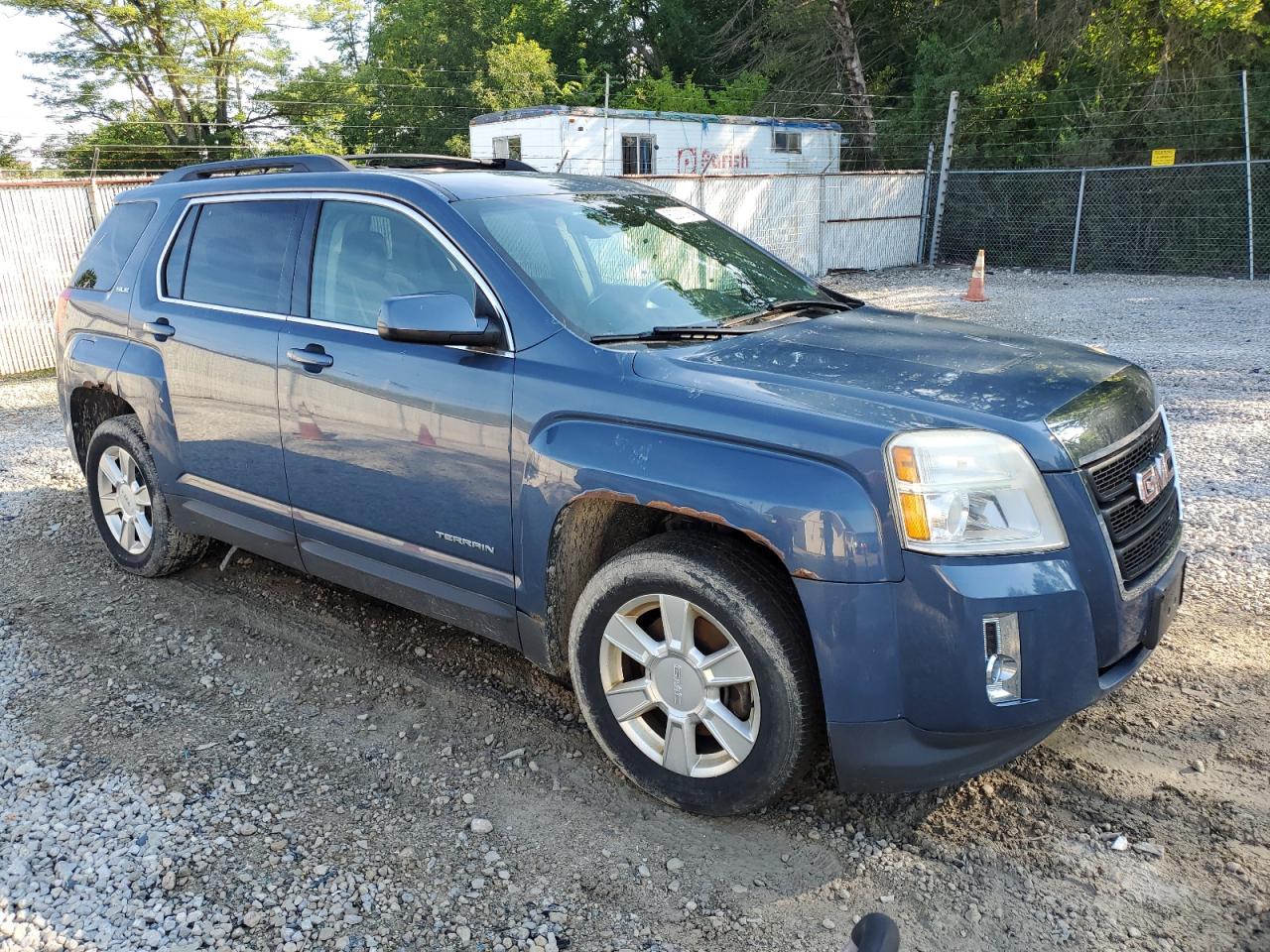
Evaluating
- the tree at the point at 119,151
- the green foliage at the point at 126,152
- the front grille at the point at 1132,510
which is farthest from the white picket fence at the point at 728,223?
the tree at the point at 119,151

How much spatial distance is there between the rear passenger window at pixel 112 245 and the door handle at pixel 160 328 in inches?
19.9

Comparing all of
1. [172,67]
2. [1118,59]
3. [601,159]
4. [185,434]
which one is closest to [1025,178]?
[1118,59]

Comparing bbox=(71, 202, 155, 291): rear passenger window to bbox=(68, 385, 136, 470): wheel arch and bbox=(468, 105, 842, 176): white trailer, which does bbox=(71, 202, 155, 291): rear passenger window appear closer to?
bbox=(68, 385, 136, 470): wheel arch

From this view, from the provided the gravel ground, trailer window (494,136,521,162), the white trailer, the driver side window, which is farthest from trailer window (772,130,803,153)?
the driver side window

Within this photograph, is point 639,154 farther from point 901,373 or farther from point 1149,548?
point 1149,548

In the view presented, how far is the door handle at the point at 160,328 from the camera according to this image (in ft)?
15.0

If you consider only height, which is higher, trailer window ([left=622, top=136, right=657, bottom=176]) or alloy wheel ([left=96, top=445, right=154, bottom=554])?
trailer window ([left=622, top=136, right=657, bottom=176])

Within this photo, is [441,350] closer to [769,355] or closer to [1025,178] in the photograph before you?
[769,355]

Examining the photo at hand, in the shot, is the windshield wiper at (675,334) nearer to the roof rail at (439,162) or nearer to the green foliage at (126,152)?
the roof rail at (439,162)

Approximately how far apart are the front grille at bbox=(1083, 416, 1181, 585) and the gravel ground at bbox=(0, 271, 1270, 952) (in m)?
0.74

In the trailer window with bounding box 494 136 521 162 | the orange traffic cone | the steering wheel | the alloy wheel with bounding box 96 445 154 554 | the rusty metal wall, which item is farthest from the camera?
the trailer window with bounding box 494 136 521 162

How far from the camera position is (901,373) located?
305cm

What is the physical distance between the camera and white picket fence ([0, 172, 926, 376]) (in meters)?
11.0

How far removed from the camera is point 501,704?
3.84m
